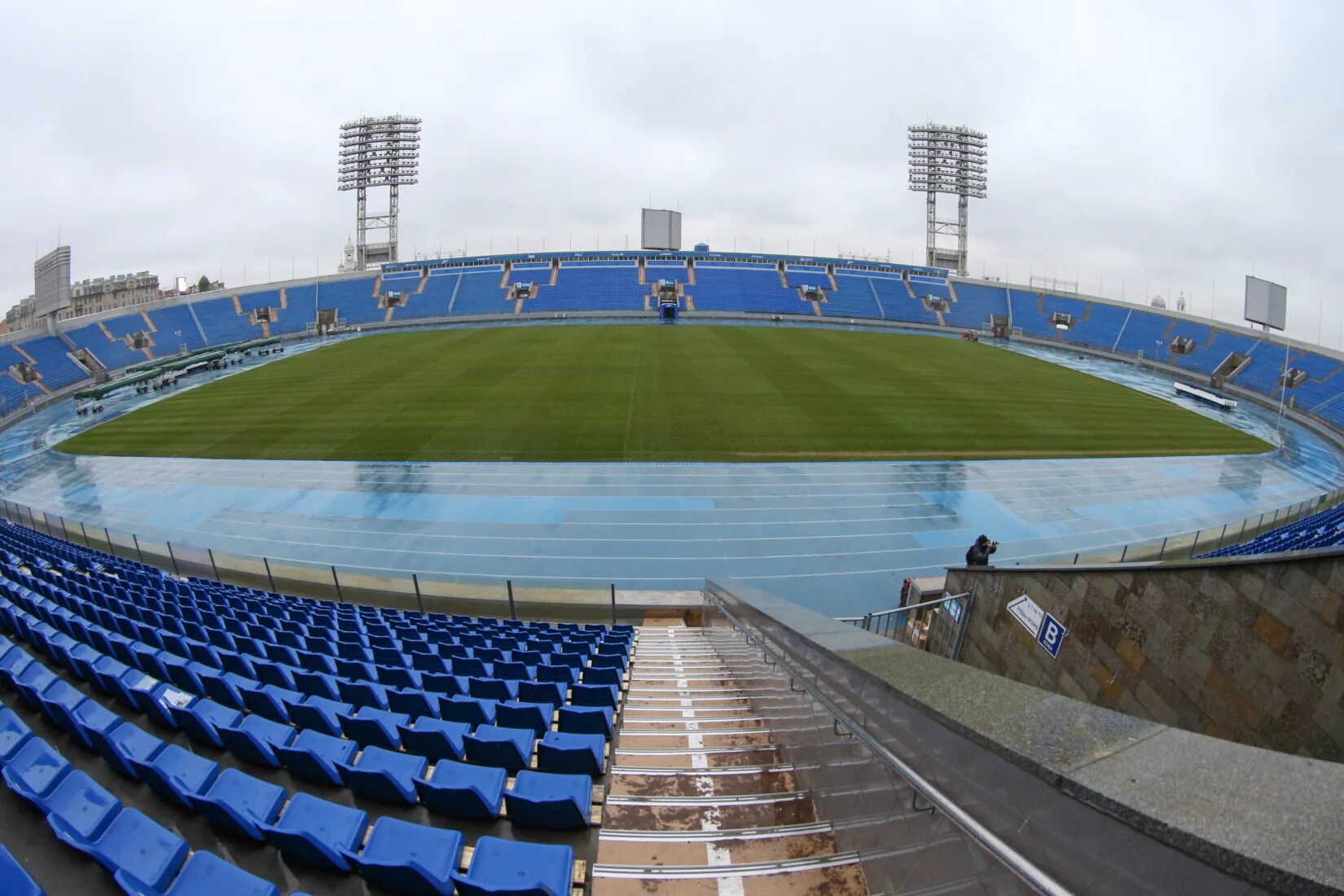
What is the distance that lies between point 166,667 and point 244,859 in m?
2.94

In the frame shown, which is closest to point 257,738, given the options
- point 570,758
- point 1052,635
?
point 570,758

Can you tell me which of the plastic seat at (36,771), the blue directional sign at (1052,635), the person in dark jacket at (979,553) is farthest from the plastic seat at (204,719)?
the person in dark jacket at (979,553)

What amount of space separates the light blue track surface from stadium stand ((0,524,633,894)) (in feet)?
19.4

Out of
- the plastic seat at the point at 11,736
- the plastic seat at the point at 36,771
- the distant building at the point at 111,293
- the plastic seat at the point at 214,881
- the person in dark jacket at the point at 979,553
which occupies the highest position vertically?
the distant building at the point at 111,293

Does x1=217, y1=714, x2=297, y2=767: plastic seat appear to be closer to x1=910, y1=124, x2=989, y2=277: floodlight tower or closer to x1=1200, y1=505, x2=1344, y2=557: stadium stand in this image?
x1=1200, y1=505, x2=1344, y2=557: stadium stand

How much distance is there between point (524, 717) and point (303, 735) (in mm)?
1515

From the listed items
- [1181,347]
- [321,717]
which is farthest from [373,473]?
[1181,347]

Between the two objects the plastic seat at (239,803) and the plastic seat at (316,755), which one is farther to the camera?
the plastic seat at (316,755)

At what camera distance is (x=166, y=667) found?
543 cm

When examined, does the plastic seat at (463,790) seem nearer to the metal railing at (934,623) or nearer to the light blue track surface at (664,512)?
the metal railing at (934,623)

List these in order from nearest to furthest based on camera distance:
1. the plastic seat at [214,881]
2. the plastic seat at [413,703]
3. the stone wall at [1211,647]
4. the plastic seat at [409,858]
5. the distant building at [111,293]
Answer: the plastic seat at [214,881] → the plastic seat at [409,858] → the stone wall at [1211,647] → the plastic seat at [413,703] → the distant building at [111,293]

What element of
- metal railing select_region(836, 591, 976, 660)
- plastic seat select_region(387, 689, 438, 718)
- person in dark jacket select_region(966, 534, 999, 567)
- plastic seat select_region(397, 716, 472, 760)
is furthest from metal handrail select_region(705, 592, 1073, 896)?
person in dark jacket select_region(966, 534, 999, 567)

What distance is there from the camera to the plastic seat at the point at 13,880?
2.35 m

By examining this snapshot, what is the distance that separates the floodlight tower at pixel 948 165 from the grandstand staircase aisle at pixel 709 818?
8028cm
